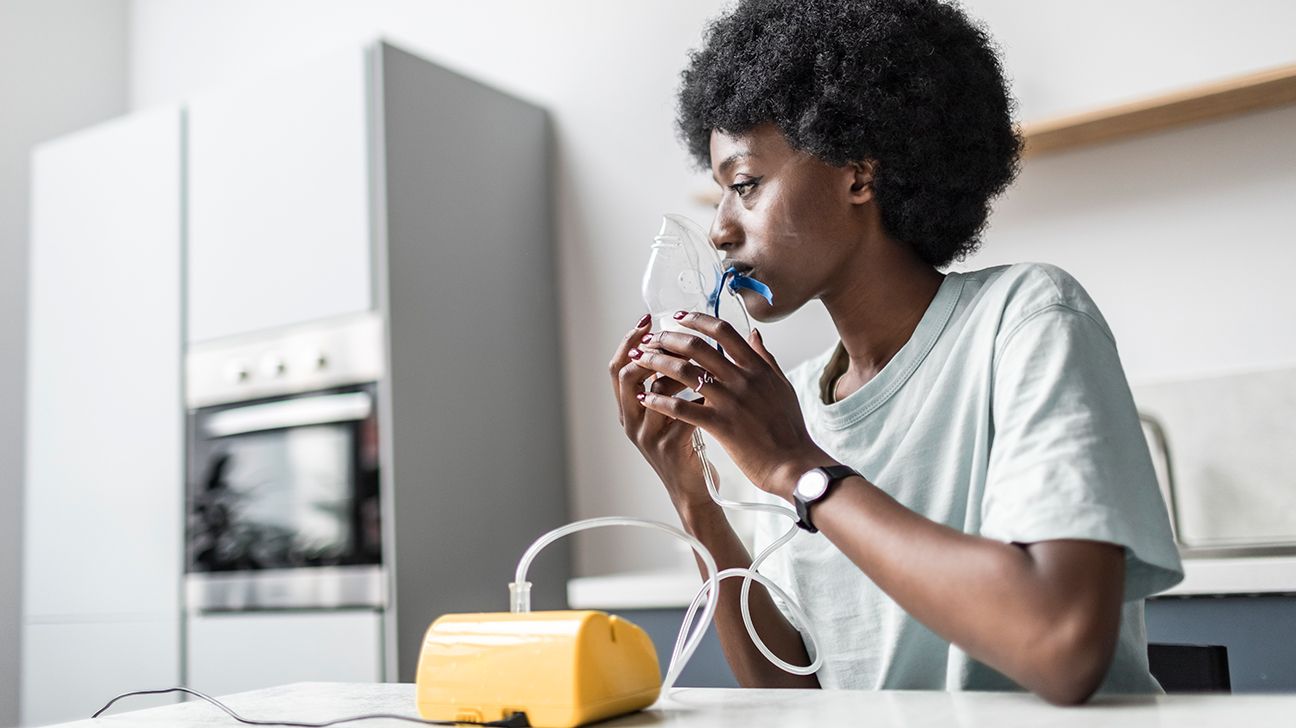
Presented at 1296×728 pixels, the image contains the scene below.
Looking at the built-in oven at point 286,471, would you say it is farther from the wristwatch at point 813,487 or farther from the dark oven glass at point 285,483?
the wristwatch at point 813,487

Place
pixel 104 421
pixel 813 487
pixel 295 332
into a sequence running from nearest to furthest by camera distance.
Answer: pixel 813 487
pixel 295 332
pixel 104 421

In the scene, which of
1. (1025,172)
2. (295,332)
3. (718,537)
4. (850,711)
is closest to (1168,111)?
(1025,172)

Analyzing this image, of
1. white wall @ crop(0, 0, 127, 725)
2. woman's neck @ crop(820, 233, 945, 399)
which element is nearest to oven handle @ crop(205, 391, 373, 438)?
white wall @ crop(0, 0, 127, 725)

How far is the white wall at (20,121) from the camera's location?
3.29 m

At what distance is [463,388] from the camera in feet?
8.46

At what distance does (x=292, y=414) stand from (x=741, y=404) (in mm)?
1756

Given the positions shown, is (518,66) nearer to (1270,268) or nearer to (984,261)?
(984,261)

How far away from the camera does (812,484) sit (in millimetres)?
924

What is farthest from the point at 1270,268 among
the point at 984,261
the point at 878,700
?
the point at 878,700

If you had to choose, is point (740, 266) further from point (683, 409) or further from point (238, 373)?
point (238, 373)

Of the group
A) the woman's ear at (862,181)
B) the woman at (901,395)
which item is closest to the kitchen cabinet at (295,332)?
the woman at (901,395)

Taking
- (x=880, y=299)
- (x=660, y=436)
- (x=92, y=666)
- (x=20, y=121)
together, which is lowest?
(x=92, y=666)

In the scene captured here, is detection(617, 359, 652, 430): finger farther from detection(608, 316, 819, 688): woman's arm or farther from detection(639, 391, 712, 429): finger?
detection(639, 391, 712, 429): finger

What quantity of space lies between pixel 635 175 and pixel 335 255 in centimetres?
77
